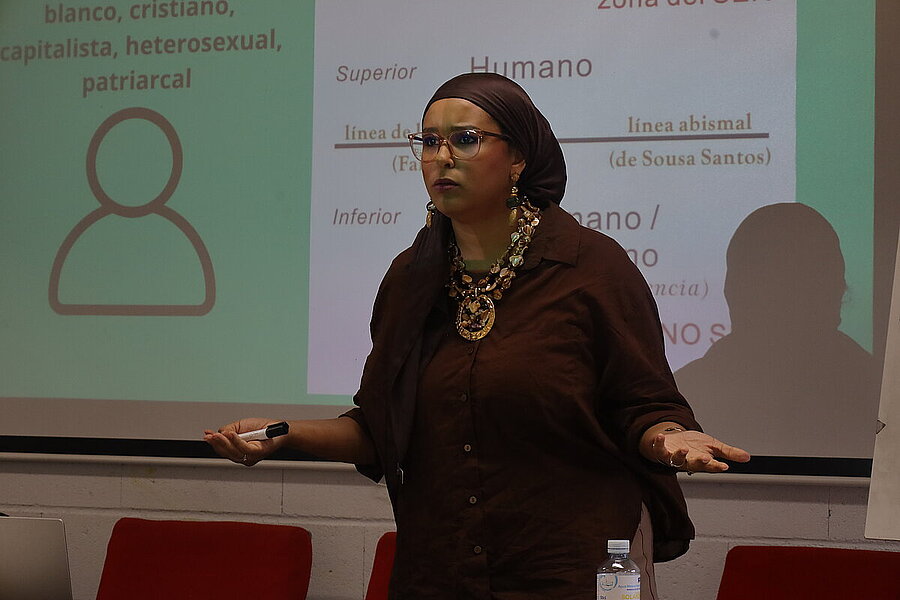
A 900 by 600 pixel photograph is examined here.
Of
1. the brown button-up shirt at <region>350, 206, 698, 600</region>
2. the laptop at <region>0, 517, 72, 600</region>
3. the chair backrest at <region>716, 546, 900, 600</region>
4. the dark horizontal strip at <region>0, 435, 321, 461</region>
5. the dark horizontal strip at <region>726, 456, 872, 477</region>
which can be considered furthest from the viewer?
the dark horizontal strip at <region>0, 435, 321, 461</region>

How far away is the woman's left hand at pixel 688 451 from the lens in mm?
1495

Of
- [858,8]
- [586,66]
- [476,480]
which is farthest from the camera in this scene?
[586,66]

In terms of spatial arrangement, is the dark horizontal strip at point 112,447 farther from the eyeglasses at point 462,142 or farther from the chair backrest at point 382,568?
the eyeglasses at point 462,142

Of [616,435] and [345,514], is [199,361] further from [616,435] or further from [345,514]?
[616,435]

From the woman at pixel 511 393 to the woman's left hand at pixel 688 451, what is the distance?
2 centimetres

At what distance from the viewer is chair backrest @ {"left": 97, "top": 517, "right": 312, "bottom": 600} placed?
311 centimetres

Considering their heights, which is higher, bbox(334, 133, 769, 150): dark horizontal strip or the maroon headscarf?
bbox(334, 133, 769, 150): dark horizontal strip

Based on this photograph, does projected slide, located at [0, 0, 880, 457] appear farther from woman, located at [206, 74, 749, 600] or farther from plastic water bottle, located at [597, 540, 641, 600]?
plastic water bottle, located at [597, 540, 641, 600]

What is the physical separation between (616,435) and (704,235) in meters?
1.50

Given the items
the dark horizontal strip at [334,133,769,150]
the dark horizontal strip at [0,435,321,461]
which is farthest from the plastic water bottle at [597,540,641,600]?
the dark horizontal strip at [0,435,321,461]

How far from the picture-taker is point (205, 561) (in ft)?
10.4

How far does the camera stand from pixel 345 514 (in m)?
3.38

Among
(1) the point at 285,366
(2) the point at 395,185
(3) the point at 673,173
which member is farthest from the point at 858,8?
(1) the point at 285,366

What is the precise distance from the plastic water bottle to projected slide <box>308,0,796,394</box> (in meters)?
1.57
